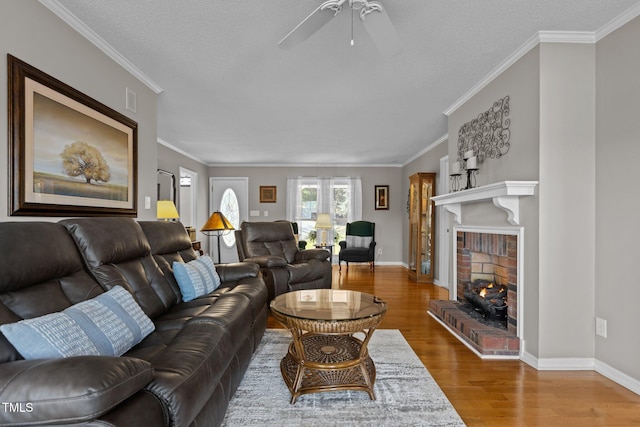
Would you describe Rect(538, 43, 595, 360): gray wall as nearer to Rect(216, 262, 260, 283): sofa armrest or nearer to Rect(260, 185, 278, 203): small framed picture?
Rect(216, 262, 260, 283): sofa armrest

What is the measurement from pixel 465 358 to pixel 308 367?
1405mm

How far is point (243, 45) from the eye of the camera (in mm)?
2578

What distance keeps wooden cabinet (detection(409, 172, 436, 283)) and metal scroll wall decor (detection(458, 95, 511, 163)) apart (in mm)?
Result: 2097

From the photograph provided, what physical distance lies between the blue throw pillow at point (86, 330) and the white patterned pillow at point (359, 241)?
598 centimetres

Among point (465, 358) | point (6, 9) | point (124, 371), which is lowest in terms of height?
point (465, 358)

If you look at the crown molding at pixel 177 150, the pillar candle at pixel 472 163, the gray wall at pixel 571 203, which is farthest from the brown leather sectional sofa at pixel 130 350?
the crown molding at pixel 177 150

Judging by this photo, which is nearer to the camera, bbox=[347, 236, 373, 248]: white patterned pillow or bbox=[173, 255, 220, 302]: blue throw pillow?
bbox=[173, 255, 220, 302]: blue throw pillow

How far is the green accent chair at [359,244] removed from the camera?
272 inches

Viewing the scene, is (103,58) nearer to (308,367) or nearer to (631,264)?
(308,367)

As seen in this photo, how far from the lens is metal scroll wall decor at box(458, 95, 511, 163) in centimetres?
293

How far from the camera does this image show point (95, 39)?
253 cm

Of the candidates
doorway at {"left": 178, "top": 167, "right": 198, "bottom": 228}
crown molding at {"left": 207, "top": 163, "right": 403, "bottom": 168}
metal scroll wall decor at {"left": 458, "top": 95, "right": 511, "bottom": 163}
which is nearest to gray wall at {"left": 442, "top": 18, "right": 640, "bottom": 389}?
metal scroll wall decor at {"left": 458, "top": 95, "right": 511, "bottom": 163}

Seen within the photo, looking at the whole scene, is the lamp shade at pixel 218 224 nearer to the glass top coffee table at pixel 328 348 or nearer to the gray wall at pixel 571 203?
the glass top coffee table at pixel 328 348

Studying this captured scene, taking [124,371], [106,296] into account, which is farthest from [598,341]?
[106,296]
